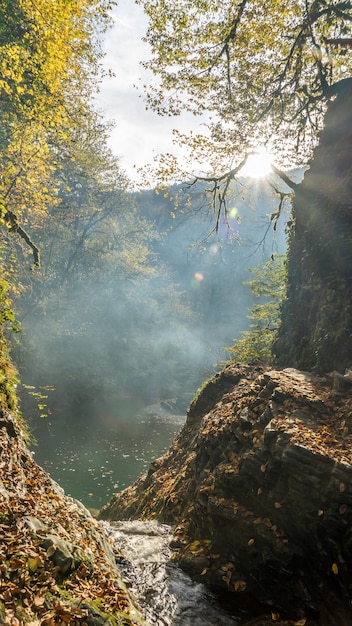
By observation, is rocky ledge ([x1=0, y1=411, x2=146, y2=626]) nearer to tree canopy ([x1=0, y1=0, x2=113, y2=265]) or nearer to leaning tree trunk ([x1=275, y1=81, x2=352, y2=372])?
tree canopy ([x1=0, y1=0, x2=113, y2=265])

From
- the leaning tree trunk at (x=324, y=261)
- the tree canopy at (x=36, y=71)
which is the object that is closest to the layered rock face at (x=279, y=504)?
the leaning tree trunk at (x=324, y=261)

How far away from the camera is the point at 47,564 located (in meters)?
3.51

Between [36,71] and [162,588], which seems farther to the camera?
[36,71]

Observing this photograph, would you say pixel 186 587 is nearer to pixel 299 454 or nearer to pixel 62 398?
pixel 299 454

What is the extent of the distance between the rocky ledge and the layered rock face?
239cm

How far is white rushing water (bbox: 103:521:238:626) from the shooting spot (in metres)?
5.27

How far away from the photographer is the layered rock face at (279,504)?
197 inches

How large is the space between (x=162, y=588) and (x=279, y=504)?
100 inches

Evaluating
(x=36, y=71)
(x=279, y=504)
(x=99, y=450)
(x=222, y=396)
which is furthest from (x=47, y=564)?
(x=99, y=450)

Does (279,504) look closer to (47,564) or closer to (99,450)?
(47,564)

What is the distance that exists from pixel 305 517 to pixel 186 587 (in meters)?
2.59

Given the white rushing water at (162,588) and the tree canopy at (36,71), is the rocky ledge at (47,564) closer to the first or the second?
the white rushing water at (162,588)

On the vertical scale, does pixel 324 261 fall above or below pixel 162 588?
above

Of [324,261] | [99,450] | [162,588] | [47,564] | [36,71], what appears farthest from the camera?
[99,450]
